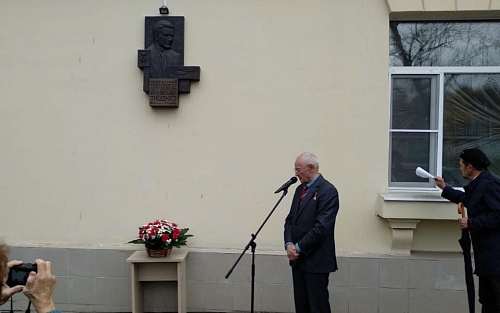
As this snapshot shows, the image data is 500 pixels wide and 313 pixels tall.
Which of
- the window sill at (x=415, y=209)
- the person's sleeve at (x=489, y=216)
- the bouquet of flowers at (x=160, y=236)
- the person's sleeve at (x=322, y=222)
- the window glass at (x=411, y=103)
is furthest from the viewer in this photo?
the window glass at (x=411, y=103)

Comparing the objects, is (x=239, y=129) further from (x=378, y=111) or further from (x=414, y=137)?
(x=414, y=137)

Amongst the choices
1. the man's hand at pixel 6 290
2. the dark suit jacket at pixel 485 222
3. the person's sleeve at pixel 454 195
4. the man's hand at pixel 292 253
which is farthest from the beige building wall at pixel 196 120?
the man's hand at pixel 6 290

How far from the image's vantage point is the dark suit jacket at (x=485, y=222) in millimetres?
3365

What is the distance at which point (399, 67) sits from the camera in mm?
4562

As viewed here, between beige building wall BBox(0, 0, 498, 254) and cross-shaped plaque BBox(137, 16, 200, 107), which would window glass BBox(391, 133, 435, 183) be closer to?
beige building wall BBox(0, 0, 498, 254)

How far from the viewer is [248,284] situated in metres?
4.52

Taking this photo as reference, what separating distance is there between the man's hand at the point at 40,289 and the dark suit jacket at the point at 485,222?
10.3ft

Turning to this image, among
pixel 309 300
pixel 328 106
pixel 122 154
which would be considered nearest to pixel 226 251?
pixel 309 300

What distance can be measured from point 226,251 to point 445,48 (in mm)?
3267

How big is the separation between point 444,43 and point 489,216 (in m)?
2.12

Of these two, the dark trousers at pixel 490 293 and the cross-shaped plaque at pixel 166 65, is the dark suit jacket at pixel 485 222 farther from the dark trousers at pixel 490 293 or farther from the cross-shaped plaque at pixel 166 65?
the cross-shaped plaque at pixel 166 65

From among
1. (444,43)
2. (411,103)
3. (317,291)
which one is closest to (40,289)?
(317,291)

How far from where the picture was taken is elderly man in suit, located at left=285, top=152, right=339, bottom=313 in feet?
11.6

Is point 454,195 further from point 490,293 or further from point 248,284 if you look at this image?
point 248,284
